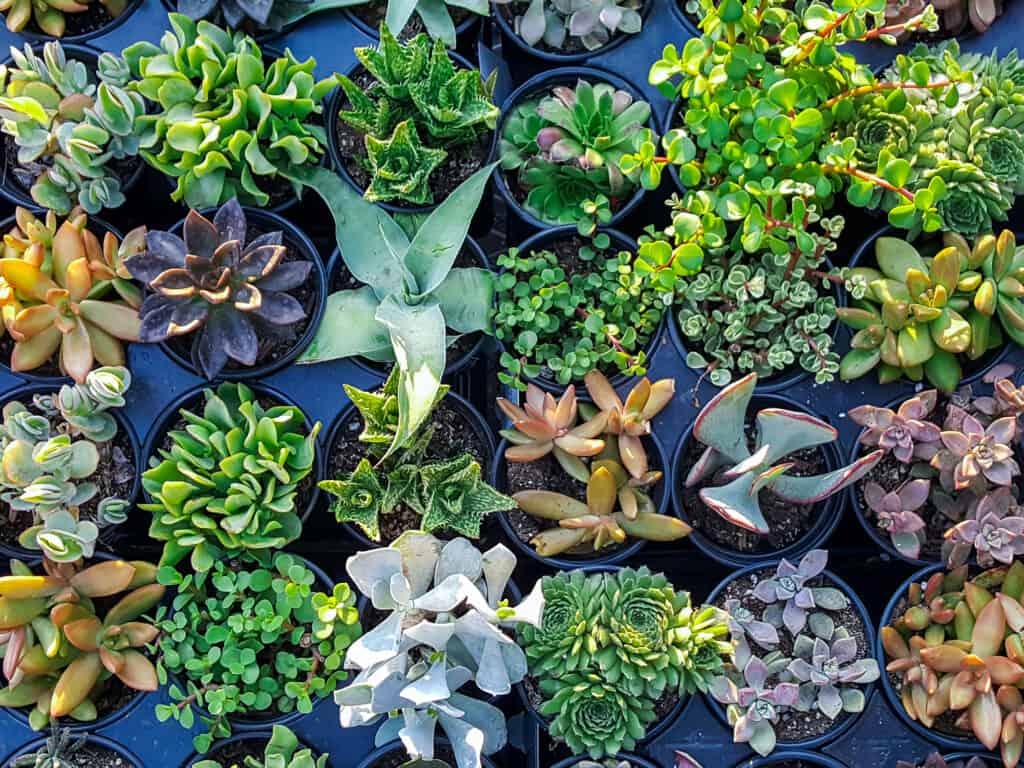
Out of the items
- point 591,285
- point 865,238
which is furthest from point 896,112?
point 591,285

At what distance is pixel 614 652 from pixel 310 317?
0.81 meters

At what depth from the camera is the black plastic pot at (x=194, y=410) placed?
1.59m

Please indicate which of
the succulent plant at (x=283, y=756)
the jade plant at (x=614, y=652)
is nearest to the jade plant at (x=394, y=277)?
the jade plant at (x=614, y=652)

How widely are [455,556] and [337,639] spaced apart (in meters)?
0.27

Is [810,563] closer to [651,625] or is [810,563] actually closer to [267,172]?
[651,625]

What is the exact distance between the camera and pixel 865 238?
5.44 ft

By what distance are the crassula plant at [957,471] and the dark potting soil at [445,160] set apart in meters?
0.83

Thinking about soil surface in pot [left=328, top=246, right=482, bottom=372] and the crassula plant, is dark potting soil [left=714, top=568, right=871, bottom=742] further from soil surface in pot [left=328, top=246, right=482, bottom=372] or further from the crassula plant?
soil surface in pot [left=328, top=246, right=482, bottom=372]

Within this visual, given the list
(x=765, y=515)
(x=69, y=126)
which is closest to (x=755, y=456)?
(x=765, y=515)

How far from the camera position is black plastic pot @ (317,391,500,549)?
5.29 ft

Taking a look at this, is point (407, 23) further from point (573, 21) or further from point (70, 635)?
point (70, 635)

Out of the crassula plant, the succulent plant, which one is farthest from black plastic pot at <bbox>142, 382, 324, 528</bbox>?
the crassula plant

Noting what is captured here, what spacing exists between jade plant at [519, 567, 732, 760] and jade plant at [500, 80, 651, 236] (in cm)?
64

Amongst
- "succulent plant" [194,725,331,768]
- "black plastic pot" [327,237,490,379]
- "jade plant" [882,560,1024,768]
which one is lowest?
"succulent plant" [194,725,331,768]
